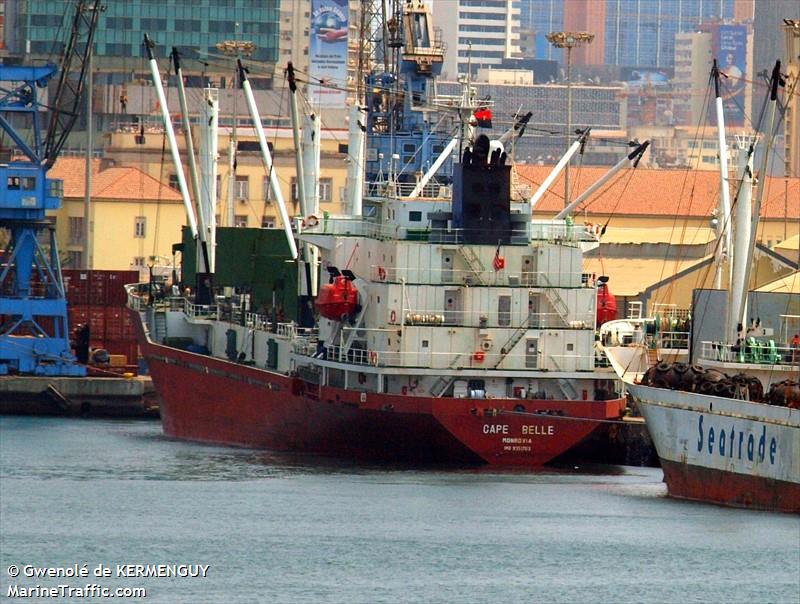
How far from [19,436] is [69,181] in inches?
2032

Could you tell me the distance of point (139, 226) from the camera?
127 metres

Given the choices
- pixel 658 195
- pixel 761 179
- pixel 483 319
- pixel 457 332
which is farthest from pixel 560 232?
pixel 658 195

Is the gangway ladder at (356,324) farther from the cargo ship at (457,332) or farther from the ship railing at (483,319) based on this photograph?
the ship railing at (483,319)

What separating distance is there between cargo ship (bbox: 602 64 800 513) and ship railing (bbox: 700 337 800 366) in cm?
3

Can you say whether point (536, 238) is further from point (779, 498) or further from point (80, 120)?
point (80, 120)

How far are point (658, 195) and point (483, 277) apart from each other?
7008 centimetres

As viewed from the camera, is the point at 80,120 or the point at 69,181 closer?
the point at 69,181

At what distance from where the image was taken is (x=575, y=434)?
67.4m

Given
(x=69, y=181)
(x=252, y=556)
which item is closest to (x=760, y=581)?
(x=252, y=556)

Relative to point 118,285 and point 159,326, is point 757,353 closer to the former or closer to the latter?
point 159,326

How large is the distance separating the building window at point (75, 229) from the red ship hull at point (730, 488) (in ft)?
226

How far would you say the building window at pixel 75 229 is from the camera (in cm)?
12744

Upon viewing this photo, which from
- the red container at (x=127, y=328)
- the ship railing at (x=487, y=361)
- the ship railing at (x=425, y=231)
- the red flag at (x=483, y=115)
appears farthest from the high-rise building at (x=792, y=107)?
the red container at (x=127, y=328)

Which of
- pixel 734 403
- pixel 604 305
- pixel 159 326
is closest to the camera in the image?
pixel 734 403
